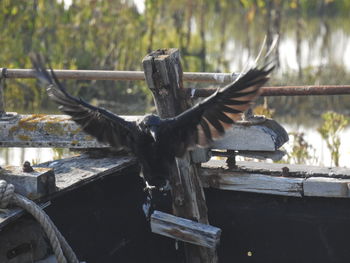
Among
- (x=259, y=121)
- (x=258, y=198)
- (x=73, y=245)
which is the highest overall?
(x=259, y=121)

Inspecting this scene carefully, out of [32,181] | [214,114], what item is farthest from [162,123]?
[32,181]

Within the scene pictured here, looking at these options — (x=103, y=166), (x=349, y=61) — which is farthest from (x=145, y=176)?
(x=349, y=61)

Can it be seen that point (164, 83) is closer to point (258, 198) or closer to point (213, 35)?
point (258, 198)

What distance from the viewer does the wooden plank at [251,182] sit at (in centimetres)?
404

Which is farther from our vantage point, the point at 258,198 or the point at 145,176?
the point at 258,198

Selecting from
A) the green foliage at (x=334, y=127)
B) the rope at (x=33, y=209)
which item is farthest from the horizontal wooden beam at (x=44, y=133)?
the green foliage at (x=334, y=127)

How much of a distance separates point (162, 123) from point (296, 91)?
3.07 ft

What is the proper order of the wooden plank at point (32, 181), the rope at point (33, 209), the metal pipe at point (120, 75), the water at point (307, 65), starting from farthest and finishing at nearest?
the water at point (307, 65) → the metal pipe at point (120, 75) → the wooden plank at point (32, 181) → the rope at point (33, 209)

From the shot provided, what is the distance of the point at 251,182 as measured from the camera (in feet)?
13.7

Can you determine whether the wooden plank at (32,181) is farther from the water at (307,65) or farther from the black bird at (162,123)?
the water at (307,65)

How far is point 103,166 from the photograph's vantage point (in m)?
4.14

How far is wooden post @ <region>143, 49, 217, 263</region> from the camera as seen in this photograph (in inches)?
156

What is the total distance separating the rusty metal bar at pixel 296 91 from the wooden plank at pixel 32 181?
1.10 metres

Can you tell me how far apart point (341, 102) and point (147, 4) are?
4017 millimetres
